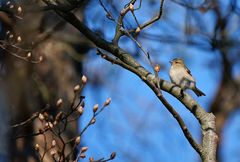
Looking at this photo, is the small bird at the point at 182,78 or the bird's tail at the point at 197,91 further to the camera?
the bird's tail at the point at 197,91

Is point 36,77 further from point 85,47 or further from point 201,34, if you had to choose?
point 201,34

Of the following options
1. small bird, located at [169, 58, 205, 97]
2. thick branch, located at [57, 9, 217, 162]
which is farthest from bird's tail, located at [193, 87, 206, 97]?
thick branch, located at [57, 9, 217, 162]

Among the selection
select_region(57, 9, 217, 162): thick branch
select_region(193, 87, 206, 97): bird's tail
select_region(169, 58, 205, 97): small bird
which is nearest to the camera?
select_region(57, 9, 217, 162): thick branch

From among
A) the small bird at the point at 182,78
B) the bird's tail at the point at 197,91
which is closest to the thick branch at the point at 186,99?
the small bird at the point at 182,78

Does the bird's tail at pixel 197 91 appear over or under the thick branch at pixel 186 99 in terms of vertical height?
over

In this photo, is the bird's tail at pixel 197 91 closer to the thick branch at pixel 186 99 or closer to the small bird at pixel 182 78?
the small bird at pixel 182 78

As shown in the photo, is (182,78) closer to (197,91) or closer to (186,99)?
(197,91)

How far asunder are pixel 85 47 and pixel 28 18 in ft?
6.78

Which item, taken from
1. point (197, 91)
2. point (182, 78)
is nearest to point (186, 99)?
point (182, 78)

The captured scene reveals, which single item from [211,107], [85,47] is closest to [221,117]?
[211,107]

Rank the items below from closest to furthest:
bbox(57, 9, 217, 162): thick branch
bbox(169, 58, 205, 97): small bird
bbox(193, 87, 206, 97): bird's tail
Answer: bbox(57, 9, 217, 162): thick branch < bbox(169, 58, 205, 97): small bird < bbox(193, 87, 206, 97): bird's tail

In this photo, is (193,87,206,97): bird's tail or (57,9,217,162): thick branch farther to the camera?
(193,87,206,97): bird's tail

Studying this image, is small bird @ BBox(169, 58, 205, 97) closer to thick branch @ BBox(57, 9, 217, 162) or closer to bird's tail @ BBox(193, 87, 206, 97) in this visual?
bird's tail @ BBox(193, 87, 206, 97)

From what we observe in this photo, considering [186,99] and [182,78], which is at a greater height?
[182,78]
